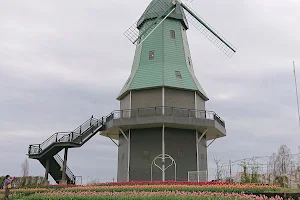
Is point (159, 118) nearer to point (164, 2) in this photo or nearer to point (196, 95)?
point (196, 95)

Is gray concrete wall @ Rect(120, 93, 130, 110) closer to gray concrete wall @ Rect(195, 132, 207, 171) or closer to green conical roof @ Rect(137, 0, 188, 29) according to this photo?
gray concrete wall @ Rect(195, 132, 207, 171)

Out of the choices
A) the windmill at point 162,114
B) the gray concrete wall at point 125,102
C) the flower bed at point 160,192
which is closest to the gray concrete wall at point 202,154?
the windmill at point 162,114

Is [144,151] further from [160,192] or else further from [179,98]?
[160,192]

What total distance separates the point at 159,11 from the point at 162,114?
8699mm

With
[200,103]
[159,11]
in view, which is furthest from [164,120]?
[159,11]

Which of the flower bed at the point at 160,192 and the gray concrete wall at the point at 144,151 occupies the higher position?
the gray concrete wall at the point at 144,151

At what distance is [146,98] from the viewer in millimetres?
23453

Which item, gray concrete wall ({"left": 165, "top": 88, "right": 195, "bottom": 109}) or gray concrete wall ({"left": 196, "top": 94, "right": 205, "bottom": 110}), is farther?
gray concrete wall ({"left": 196, "top": 94, "right": 205, "bottom": 110})

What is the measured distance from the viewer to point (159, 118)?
21.3 m

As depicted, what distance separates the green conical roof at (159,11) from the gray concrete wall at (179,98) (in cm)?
636

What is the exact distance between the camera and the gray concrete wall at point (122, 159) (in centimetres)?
2325

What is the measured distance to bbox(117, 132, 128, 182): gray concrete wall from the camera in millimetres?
23250

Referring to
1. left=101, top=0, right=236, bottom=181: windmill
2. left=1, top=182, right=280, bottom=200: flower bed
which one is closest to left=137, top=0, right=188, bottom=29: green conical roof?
left=101, top=0, right=236, bottom=181: windmill

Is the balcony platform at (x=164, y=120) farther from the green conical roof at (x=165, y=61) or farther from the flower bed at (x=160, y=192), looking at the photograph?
the flower bed at (x=160, y=192)
